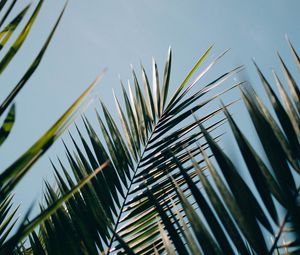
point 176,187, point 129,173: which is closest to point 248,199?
point 176,187

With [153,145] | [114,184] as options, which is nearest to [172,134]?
[153,145]

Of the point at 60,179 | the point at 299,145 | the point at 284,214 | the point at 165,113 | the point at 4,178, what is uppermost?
the point at 165,113

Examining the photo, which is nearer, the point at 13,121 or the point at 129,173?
the point at 13,121

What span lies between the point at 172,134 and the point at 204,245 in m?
0.94

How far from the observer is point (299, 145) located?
83 cm

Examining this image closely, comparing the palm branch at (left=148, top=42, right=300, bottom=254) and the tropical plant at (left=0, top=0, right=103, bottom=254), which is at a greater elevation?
the tropical plant at (left=0, top=0, right=103, bottom=254)

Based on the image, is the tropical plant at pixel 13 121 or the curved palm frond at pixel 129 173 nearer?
the tropical plant at pixel 13 121

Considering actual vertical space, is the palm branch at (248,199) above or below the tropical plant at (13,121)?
below

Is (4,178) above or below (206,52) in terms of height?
below

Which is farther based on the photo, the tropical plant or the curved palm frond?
the curved palm frond

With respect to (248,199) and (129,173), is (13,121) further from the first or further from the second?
(129,173)

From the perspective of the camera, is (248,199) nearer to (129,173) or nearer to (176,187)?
→ (176,187)

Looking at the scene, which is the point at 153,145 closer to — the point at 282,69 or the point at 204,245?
the point at 282,69

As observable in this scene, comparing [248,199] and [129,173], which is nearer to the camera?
[248,199]
